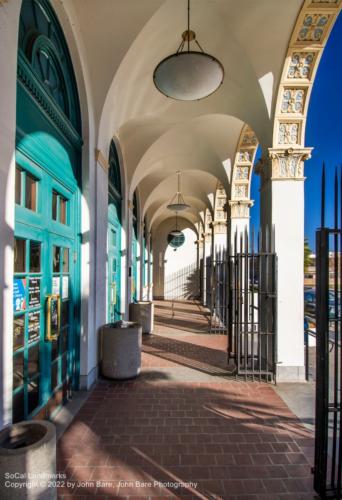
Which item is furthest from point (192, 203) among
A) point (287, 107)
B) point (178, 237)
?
point (287, 107)

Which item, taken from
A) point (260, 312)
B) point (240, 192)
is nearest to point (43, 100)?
point (260, 312)

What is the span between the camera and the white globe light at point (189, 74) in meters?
3.32

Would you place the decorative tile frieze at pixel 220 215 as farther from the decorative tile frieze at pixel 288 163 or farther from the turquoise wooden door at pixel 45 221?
the turquoise wooden door at pixel 45 221

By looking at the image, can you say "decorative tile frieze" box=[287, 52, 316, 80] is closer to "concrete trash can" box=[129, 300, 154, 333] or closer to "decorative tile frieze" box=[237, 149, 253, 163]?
"decorative tile frieze" box=[237, 149, 253, 163]

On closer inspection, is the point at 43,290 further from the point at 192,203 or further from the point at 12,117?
the point at 192,203

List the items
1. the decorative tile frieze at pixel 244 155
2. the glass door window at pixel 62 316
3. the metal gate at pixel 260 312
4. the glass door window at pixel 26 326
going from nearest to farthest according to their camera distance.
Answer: the glass door window at pixel 26 326 < the glass door window at pixel 62 316 < the metal gate at pixel 260 312 < the decorative tile frieze at pixel 244 155

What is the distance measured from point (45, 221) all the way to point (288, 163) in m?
4.01

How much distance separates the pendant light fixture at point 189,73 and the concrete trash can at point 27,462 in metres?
3.72

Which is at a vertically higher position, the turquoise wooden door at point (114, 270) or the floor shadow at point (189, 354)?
the turquoise wooden door at point (114, 270)

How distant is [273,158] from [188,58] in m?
2.43

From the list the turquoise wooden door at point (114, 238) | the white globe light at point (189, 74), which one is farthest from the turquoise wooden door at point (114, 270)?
the white globe light at point (189, 74)

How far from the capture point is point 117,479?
255cm

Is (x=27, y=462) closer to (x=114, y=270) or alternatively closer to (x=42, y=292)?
(x=42, y=292)

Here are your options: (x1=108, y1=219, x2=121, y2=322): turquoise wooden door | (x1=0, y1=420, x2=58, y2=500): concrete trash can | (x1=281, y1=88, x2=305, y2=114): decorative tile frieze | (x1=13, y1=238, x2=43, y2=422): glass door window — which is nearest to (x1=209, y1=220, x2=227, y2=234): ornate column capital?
(x1=108, y1=219, x2=121, y2=322): turquoise wooden door
